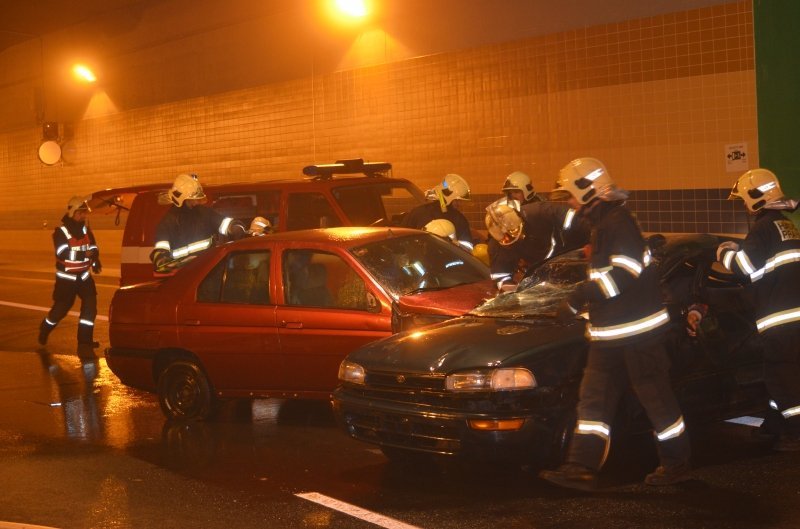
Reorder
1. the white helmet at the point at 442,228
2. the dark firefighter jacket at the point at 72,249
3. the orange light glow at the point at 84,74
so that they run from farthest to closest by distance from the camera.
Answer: the orange light glow at the point at 84,74, the dark firefighter jacket at the point at 72,249, the white helmet at the point at 442,228

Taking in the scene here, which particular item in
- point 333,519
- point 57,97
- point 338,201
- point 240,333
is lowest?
point 333,519

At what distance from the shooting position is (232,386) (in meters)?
9.10

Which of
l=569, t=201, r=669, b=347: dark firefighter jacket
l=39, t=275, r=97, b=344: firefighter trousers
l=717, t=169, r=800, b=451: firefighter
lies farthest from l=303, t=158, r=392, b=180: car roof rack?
l=569, t=201, r=669, b=347: dark firefighter jacket

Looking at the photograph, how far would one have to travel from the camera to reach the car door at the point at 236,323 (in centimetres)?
888

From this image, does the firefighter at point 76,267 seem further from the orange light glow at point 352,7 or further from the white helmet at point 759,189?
the white helmet at point 759,189

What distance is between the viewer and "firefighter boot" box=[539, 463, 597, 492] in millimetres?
6469

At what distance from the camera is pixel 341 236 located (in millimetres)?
9016

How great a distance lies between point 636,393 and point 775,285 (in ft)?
4.75

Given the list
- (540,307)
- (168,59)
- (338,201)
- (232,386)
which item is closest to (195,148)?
(168,59)

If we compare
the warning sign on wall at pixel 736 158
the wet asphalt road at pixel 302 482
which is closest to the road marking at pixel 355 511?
the wet asphalt road at pixel 302 482

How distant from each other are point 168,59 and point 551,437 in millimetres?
21525

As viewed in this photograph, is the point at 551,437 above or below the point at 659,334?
below

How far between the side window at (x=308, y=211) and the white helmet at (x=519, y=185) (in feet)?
7.33

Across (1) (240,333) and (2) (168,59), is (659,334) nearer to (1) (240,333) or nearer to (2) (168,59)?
(1) (240,333)
